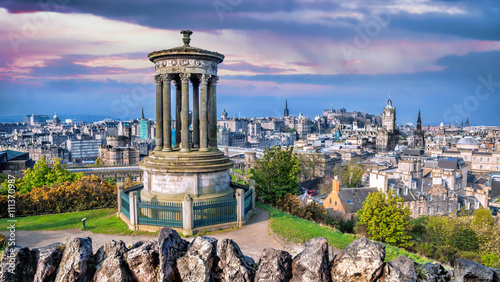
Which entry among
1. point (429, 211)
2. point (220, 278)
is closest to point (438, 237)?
point (429, 211)

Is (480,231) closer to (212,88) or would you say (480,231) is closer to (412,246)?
(412,246)

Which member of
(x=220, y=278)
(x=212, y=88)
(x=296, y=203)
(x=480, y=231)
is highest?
(x=212, y=88)

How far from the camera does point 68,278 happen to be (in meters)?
8.88

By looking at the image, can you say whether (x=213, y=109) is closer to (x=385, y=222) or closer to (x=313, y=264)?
(x=313, y=264)

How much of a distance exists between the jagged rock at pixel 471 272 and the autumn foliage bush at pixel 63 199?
69.7ft

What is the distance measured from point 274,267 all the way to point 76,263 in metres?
5.11

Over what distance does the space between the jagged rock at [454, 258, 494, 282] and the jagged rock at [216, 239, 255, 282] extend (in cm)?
501

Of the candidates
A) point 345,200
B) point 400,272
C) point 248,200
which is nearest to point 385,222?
point 248,200

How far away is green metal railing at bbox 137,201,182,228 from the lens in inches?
684

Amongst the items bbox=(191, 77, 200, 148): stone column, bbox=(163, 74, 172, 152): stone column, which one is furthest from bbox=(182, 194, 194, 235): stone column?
bbox=(191, 77, 200, 148): stone column

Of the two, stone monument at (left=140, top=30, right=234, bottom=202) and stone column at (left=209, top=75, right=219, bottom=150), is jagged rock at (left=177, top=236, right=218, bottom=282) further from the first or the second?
stone column at (left=209, top=75, right=219, bottom=150)

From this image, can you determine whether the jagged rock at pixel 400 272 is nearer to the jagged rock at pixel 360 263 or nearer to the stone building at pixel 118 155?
the jagged rock at pixel 360 263

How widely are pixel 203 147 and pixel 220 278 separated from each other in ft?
37.7

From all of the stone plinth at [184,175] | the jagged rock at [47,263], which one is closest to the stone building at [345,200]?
the stone plinth at [184,175]
